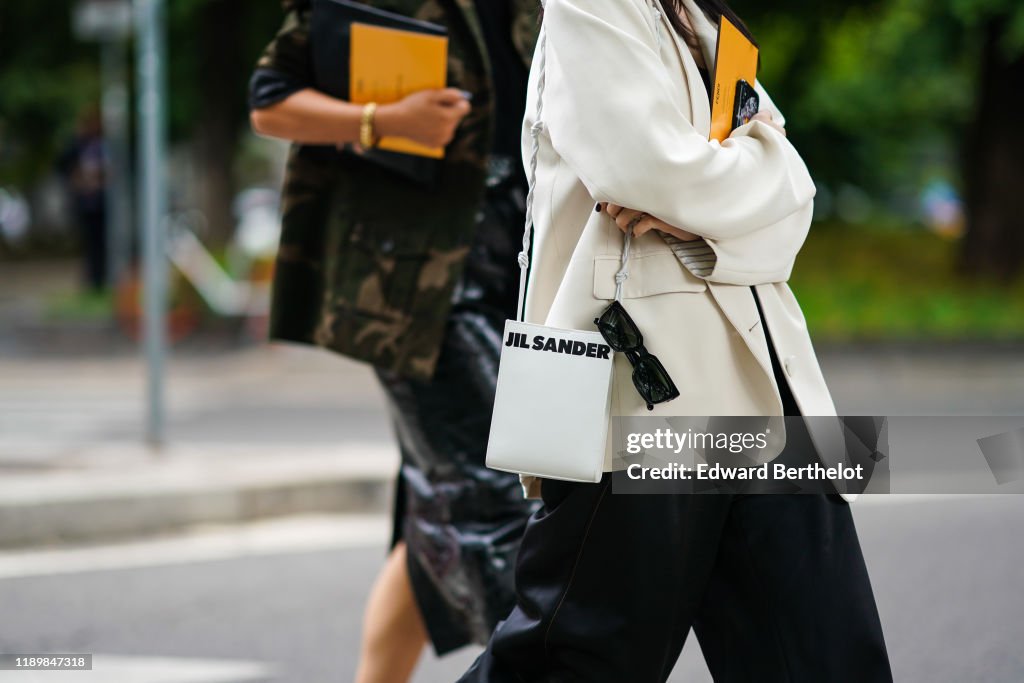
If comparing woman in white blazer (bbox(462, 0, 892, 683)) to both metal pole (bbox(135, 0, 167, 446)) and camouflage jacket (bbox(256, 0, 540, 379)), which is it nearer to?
camouflage jacket (bbox(256, 0, 540, 379))

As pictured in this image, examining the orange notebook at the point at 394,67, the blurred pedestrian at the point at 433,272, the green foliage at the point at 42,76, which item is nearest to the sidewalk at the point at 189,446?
the blurred pedestrian at the point at 433,272

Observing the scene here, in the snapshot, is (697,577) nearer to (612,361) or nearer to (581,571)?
(581,571)

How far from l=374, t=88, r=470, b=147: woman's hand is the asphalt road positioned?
1.49 meters

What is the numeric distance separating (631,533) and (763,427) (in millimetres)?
241

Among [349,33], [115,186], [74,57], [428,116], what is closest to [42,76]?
[74,57]

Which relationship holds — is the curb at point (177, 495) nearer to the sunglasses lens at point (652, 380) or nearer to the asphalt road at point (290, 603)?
the asphalt road at point (290, 603)

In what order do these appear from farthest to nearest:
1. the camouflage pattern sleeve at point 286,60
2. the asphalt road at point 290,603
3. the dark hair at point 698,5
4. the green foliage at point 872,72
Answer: the green foliage at point 872,72, the asphalt road at point 290,603, the camouflage pattern sleeve at point 286,60, the dark hair at point 698,5

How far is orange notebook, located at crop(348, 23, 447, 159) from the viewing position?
287cm

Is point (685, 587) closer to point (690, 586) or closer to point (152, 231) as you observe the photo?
point (690, 586)

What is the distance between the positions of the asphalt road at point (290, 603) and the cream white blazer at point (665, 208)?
71.3 inches

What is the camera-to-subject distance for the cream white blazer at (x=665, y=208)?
1.90 metres

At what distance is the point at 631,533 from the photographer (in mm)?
1971

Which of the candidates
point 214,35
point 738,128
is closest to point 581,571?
point 738,128

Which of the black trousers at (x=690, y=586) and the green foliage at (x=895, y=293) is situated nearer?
the black trousers at (x=690, y=586)
